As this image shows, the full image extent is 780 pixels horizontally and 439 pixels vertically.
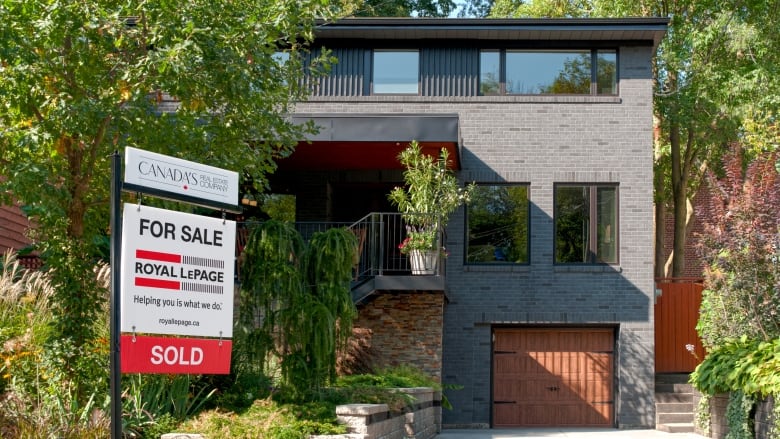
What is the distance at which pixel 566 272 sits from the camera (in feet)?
66.3

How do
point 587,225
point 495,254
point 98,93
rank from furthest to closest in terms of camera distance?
1. point 495,254
2. point 587,225
3. point 98,93

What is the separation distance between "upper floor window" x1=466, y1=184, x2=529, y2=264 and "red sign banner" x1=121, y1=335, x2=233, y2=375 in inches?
537

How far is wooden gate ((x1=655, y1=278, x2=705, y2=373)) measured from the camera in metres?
21.7

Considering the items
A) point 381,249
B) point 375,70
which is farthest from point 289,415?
point 375,70

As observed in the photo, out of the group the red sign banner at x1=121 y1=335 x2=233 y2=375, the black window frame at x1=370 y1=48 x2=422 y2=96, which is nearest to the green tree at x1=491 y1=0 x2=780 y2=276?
the black window frame at x1=370 y1=48 x2=422 y2=96

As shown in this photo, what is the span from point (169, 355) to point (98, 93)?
236 inches

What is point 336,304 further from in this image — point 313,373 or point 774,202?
point 774,202

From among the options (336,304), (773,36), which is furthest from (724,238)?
(773,36)

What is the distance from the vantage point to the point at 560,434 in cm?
1828

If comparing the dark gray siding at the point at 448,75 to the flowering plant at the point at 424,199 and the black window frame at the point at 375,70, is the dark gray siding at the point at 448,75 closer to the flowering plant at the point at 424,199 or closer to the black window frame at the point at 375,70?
the black window frame at the point at 375,70

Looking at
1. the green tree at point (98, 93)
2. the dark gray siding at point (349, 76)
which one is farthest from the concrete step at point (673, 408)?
the green tree at point (98, 93)

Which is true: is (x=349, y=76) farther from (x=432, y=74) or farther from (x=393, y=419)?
(x=393, y=419)

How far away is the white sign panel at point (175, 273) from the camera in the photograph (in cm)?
650

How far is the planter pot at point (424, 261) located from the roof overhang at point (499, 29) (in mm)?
4929
